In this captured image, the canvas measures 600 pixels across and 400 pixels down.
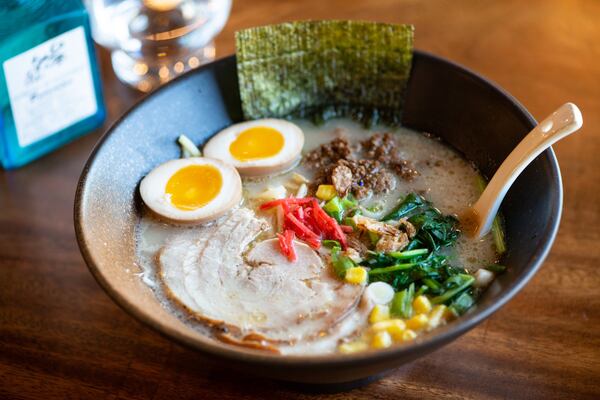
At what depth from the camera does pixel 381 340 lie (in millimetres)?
1581

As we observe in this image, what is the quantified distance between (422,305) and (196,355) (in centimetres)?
57

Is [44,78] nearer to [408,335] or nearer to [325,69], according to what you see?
[325,69]

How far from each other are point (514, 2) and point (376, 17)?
2.00 feet

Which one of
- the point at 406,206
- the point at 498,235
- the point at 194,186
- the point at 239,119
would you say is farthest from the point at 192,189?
the point at 498,235

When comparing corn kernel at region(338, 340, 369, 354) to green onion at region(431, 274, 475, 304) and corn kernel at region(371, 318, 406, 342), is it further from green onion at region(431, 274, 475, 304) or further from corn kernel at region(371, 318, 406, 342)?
green onion at region(431, 274, 475, 304)

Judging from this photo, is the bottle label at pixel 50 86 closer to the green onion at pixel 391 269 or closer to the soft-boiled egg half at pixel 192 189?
the soft-boiled egg half at pixel 192 189

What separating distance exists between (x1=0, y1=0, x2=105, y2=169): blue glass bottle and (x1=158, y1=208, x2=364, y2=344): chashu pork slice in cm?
74

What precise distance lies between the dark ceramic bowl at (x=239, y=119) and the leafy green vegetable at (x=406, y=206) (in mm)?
232

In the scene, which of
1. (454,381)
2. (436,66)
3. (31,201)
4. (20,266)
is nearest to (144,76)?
(31,201)

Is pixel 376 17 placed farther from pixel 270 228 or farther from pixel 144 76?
pixel 270 228

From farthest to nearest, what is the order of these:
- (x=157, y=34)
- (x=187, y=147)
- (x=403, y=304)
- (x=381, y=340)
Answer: (x=157, y=34), (x=187, y=147), (x=403, y=304), (x=381, y=340)

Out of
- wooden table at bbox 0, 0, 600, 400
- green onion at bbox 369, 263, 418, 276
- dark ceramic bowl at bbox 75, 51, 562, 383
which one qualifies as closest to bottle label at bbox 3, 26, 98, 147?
wooden table at bbox 0, 0, 600, 400

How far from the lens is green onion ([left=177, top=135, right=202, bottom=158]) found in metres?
2.16

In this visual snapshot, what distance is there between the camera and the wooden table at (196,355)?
67.9 inches
